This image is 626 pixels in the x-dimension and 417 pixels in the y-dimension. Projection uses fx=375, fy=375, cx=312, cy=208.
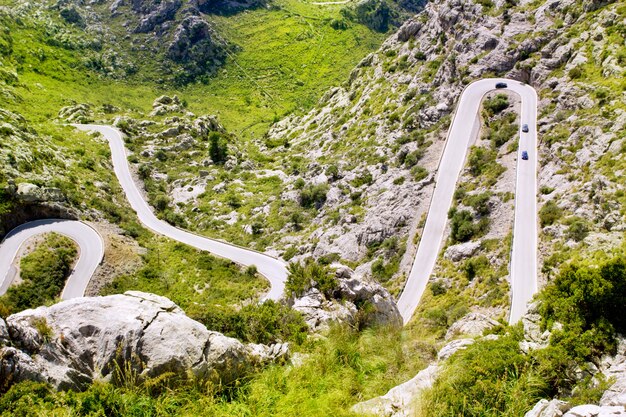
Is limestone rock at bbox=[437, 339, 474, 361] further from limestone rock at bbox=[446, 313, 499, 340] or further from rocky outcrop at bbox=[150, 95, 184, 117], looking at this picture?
rocky outcrop at bbox=[150, 95, 184, 117]

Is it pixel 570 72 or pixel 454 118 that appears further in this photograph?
pixel 454 118

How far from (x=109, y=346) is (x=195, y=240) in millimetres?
51037

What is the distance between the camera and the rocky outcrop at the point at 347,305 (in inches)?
853

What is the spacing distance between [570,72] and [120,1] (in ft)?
542

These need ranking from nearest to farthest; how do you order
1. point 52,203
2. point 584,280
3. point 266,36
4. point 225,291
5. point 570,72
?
point 584,280, point 225,291, point 52,203, point 570,72, point 266,36

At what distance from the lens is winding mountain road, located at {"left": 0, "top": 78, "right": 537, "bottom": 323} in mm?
40406

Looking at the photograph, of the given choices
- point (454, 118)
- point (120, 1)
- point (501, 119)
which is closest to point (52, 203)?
point (454, 118)

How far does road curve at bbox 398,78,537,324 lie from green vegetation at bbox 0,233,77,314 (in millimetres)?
38486

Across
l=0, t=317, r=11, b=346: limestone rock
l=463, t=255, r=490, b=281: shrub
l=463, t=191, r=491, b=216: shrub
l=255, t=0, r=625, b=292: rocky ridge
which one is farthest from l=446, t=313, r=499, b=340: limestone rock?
l=0, t=317, r=11, b=346: limestone rock

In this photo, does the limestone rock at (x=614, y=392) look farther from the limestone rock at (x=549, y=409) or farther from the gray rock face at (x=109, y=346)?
the gray rock face at (x=109, y=346)

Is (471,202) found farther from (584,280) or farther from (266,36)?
(266,36)

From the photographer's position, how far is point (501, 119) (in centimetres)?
6066

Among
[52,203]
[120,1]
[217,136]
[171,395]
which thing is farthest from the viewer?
→ [120,1]

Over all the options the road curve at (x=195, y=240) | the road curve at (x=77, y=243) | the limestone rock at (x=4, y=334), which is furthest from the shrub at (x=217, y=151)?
the limestone rock at (x=4, y=334)
